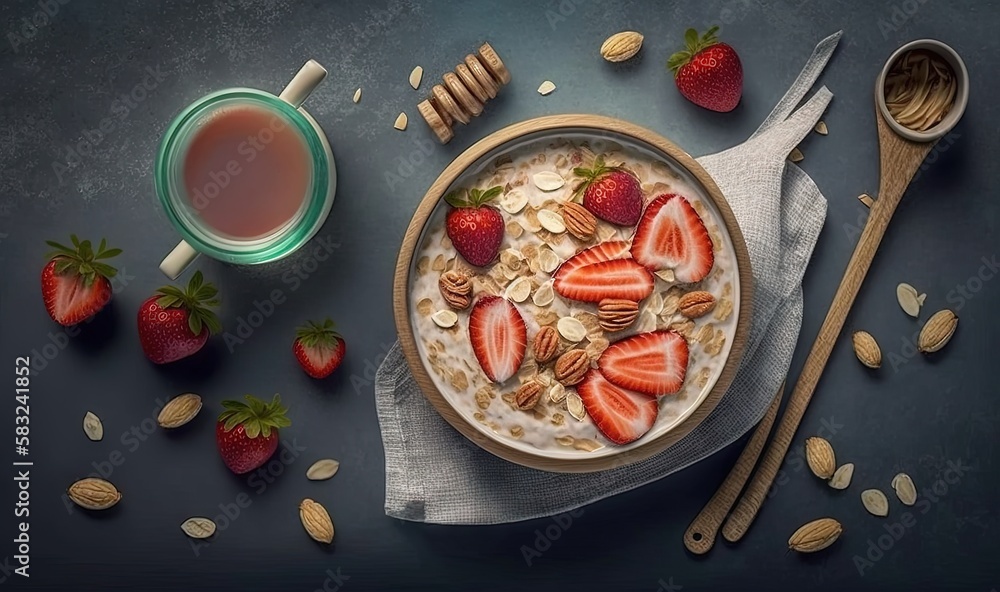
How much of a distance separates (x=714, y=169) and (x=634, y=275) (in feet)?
1.03

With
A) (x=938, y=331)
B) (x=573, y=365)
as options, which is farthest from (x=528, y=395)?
(x=938, y=331)

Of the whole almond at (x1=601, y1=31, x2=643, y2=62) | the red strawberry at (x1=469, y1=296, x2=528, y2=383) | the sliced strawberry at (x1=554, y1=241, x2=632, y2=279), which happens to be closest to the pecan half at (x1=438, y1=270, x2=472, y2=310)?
the red strawberry at (x1=469, y1=296, x2=528, y2=383)

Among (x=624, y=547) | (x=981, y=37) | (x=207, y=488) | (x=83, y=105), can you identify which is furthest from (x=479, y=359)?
(x=981, y=37)

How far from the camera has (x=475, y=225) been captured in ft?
4.38

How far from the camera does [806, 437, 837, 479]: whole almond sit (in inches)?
62.4

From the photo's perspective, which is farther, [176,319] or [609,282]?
[176,319]

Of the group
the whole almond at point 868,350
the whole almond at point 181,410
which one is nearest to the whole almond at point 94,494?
the whole almond at point 181,410

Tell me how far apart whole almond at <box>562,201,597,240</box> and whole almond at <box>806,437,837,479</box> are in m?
0.60

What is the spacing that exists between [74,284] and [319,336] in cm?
43

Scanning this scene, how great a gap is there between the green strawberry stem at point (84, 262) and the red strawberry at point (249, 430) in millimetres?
309

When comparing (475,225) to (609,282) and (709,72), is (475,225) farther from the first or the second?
(709,72)

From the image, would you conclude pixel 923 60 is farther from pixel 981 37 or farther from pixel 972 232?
pixel 972 232

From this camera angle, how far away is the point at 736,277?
1.35 meters

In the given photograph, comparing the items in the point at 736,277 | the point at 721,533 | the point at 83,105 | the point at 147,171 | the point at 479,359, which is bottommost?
the point at 721,533
